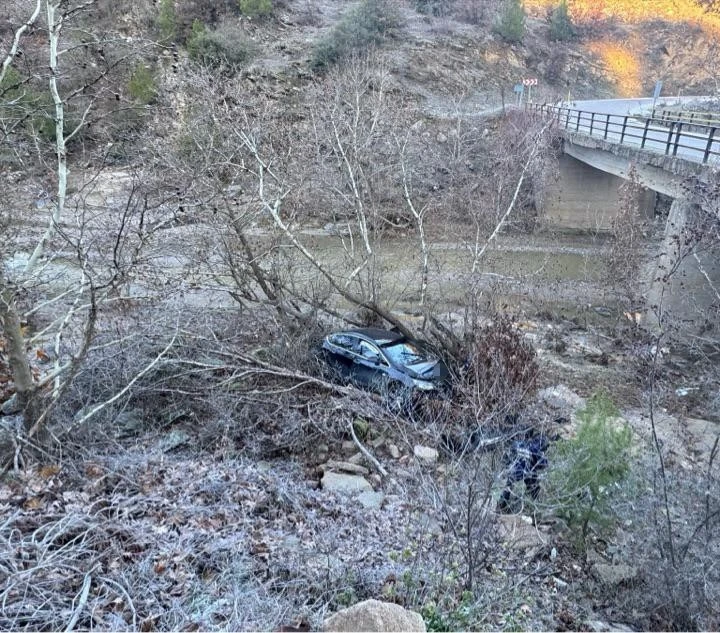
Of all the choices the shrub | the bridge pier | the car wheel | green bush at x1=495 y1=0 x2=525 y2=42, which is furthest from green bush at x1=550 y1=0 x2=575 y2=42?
the car wheel

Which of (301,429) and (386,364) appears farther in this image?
(386,364)

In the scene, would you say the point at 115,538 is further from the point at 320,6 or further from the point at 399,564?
the point at 320,6

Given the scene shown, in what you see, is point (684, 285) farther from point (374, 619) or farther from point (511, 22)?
point (511, 22)

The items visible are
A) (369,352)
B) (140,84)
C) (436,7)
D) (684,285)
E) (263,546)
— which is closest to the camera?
(263,546)

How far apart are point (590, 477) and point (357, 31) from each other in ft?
119

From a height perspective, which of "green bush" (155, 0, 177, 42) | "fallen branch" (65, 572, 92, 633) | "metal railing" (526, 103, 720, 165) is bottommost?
"fallen branch" (65, 572, 92, 633)

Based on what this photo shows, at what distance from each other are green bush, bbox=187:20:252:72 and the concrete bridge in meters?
18.1

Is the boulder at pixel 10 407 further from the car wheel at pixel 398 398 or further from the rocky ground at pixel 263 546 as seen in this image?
the car wheel at pixel 398 398

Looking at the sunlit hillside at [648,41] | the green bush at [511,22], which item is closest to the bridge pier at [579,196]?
the green bush at [511,22]

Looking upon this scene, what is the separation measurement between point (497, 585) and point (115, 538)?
12.3 feet

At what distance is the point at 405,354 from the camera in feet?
35.7

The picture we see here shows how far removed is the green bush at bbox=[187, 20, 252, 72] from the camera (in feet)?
105

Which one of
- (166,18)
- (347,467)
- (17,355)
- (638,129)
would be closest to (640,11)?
(638,129)

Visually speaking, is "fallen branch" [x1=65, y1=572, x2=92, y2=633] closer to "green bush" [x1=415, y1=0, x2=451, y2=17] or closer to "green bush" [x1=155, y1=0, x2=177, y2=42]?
"green bush" [x1=155, y1=0, x2=177, y2=42]
